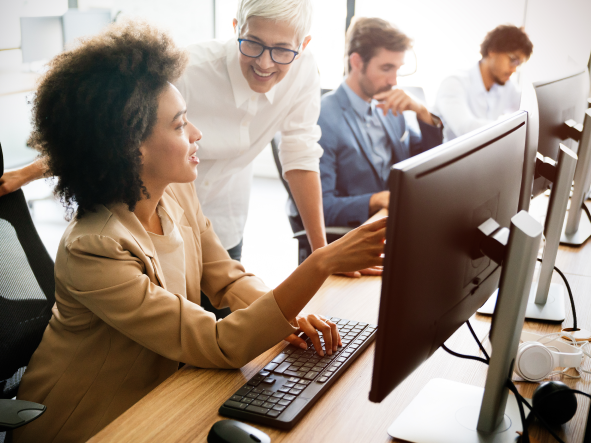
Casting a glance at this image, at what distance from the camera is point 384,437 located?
82cm

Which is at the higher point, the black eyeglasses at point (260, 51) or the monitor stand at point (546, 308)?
the black eyeglasses at point (260, 51)

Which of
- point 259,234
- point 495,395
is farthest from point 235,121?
point 259,234

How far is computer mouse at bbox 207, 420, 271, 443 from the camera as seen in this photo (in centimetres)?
76

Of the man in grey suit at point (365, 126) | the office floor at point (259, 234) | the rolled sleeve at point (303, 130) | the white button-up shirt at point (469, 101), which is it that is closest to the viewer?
the rolled sleeve at point (303, 130)

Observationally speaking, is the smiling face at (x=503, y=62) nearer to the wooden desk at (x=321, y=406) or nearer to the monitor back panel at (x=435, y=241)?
the wooden desk at (x=321, y=406)

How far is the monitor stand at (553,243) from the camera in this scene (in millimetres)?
1141

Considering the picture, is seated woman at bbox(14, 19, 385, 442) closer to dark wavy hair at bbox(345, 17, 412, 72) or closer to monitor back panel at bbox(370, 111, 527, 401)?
monitor back panel at bbox(370, 111, 527, 401)

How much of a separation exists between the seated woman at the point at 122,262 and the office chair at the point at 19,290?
0.09 meters

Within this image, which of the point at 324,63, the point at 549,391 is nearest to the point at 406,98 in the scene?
the point at 549,391

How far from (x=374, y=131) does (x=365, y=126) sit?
7cm

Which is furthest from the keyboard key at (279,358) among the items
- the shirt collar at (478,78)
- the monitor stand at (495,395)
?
the shirt collar at (478,78)

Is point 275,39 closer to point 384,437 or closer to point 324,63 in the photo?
point 384,437

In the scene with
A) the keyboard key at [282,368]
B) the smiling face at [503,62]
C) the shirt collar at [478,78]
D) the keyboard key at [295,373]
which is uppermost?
the smiling face at [503,62]

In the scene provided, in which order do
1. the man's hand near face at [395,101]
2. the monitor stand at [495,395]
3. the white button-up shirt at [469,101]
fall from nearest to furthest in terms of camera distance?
1. the monitor stand at [495,395]
2. the man's hand near face at [395,101]
3. the white button-up shirt at [469,101]
